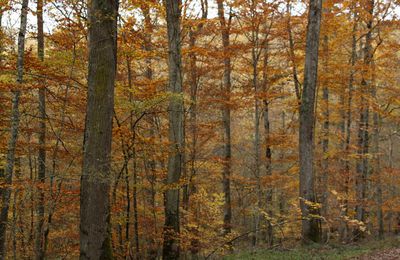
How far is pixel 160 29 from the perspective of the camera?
13852mm

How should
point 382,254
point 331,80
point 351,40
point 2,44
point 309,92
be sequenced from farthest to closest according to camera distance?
point 351,40, point 331,80, point 309,92, point 2,44, point 382,254

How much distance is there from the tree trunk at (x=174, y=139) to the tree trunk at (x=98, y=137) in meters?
3.63

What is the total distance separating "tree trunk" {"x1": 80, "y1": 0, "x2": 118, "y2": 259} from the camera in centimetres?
505

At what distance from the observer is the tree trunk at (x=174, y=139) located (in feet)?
28.5

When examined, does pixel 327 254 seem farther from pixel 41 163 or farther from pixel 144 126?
pixel 41 163

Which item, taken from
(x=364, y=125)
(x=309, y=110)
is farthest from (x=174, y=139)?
(x=364, y=125)

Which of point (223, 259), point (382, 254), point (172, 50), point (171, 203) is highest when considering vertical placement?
point (172, 50)

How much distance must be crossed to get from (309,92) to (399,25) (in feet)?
22.3

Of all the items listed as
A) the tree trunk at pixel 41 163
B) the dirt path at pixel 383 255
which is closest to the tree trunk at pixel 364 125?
the dirt path at pixel 383 255

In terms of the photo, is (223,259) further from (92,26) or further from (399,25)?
(399,25)

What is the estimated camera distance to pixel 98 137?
201 inches

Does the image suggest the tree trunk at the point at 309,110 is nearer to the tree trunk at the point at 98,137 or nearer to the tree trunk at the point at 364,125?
the tree trunk at the point at 364,125

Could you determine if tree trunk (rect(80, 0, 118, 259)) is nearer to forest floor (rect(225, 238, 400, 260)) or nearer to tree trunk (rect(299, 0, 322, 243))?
forest floor (rect(225, 238, 400, 260))

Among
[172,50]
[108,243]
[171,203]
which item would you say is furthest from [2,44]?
[108,243]
